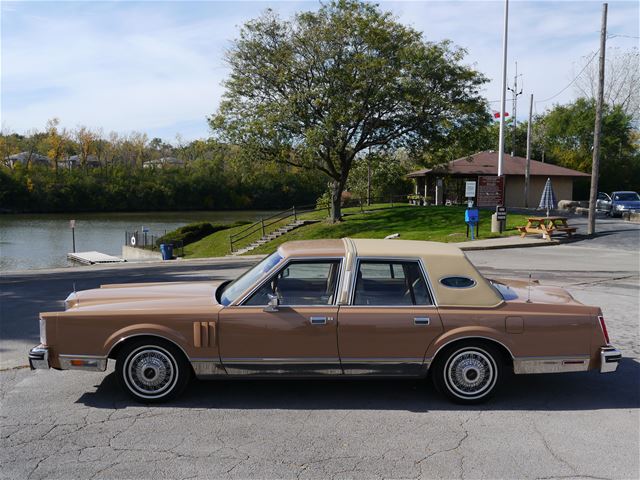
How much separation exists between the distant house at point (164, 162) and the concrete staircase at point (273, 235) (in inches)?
3291

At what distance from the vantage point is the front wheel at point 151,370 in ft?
17.3

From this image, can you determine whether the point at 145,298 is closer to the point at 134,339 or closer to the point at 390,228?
the point at 134,339

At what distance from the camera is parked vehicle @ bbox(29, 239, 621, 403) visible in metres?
5.22

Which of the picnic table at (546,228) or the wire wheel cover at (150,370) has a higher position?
the picnic table at (546,228)

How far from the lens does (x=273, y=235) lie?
116 ft

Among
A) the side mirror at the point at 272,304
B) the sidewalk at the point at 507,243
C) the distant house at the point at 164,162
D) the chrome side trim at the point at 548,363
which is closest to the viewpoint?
the side mirror at the point at 272,304

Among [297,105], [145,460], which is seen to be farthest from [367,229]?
[145,460]

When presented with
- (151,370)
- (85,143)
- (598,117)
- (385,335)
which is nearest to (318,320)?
(385,335)

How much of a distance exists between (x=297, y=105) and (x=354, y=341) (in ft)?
92.2

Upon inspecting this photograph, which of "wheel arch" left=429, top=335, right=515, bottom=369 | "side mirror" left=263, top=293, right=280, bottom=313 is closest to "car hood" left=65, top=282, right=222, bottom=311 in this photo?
"side mirror" left=263, top=293, right=280, bottom=313

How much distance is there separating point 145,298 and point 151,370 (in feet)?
2.44

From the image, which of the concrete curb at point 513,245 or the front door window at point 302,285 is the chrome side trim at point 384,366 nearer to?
the front door window at point 302,285

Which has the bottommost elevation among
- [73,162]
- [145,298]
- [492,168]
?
[145,298]

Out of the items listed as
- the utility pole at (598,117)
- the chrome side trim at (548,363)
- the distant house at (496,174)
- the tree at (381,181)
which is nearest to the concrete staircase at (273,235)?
the distant house at (496,174)
